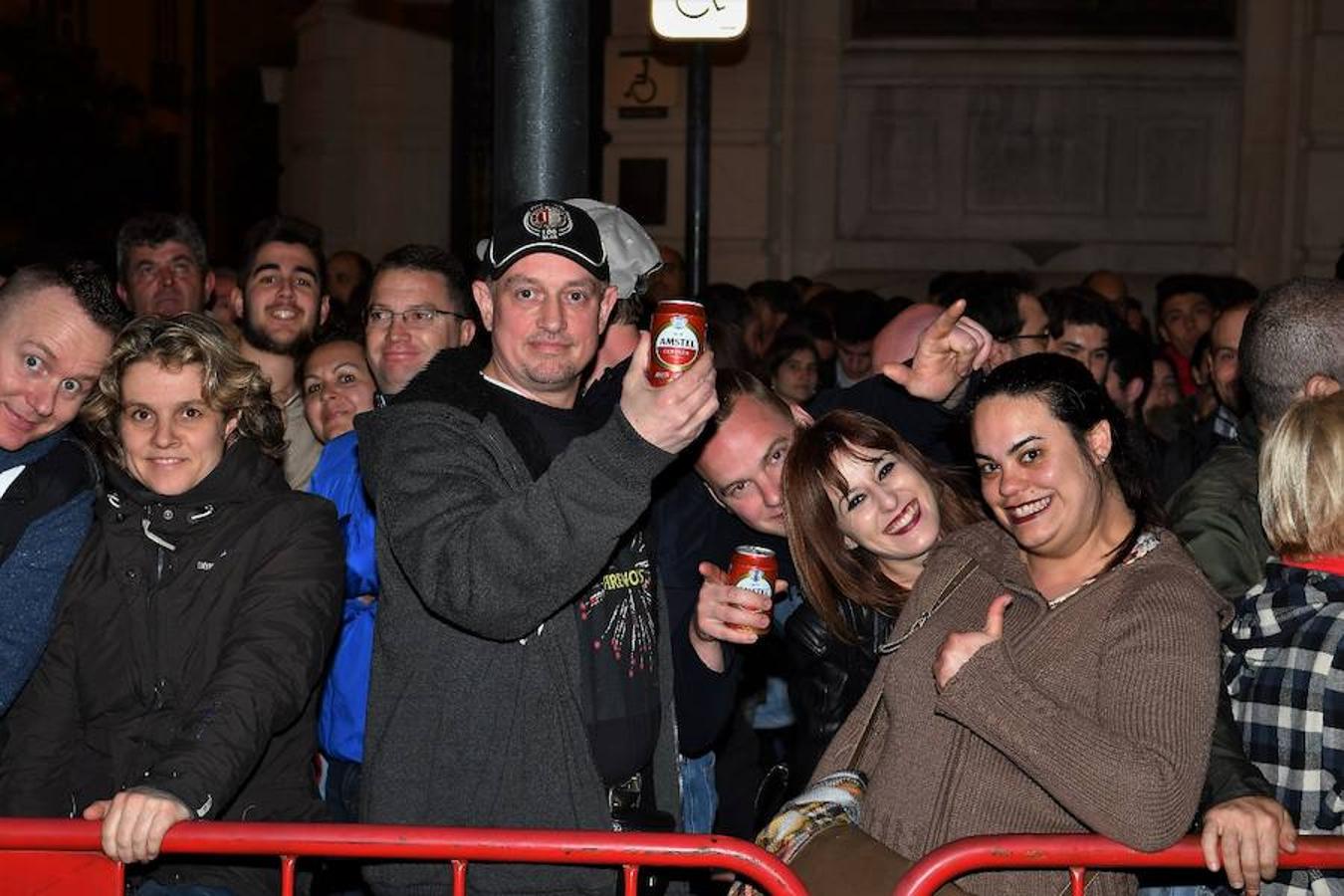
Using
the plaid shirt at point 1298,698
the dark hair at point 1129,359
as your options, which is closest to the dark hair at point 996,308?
the dark hair at point 1129,359

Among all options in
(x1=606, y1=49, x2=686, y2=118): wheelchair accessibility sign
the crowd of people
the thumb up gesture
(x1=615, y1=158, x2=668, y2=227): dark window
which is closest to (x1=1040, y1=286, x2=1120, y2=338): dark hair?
the crowd of people

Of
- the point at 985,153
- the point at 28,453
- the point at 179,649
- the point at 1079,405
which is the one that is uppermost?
the point at 985,153

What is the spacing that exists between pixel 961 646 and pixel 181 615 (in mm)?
1929

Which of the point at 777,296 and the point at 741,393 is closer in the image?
the point at 741,393

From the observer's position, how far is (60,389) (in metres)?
4.67

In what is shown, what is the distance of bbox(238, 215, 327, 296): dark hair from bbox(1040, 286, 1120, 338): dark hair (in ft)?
10.9

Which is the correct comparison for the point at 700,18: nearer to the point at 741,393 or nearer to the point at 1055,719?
the point at 741,393

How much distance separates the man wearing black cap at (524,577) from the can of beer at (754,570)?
22 centimetres

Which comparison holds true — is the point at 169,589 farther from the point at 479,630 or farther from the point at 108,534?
the point at 479,630

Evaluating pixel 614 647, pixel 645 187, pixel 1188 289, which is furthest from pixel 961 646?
pixel 645 187

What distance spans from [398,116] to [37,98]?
24.0 feet

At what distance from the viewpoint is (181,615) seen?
13.8ft

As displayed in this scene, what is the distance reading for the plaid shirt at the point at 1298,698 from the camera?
12.6ft

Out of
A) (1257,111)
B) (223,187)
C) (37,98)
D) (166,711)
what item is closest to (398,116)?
(37,98)
